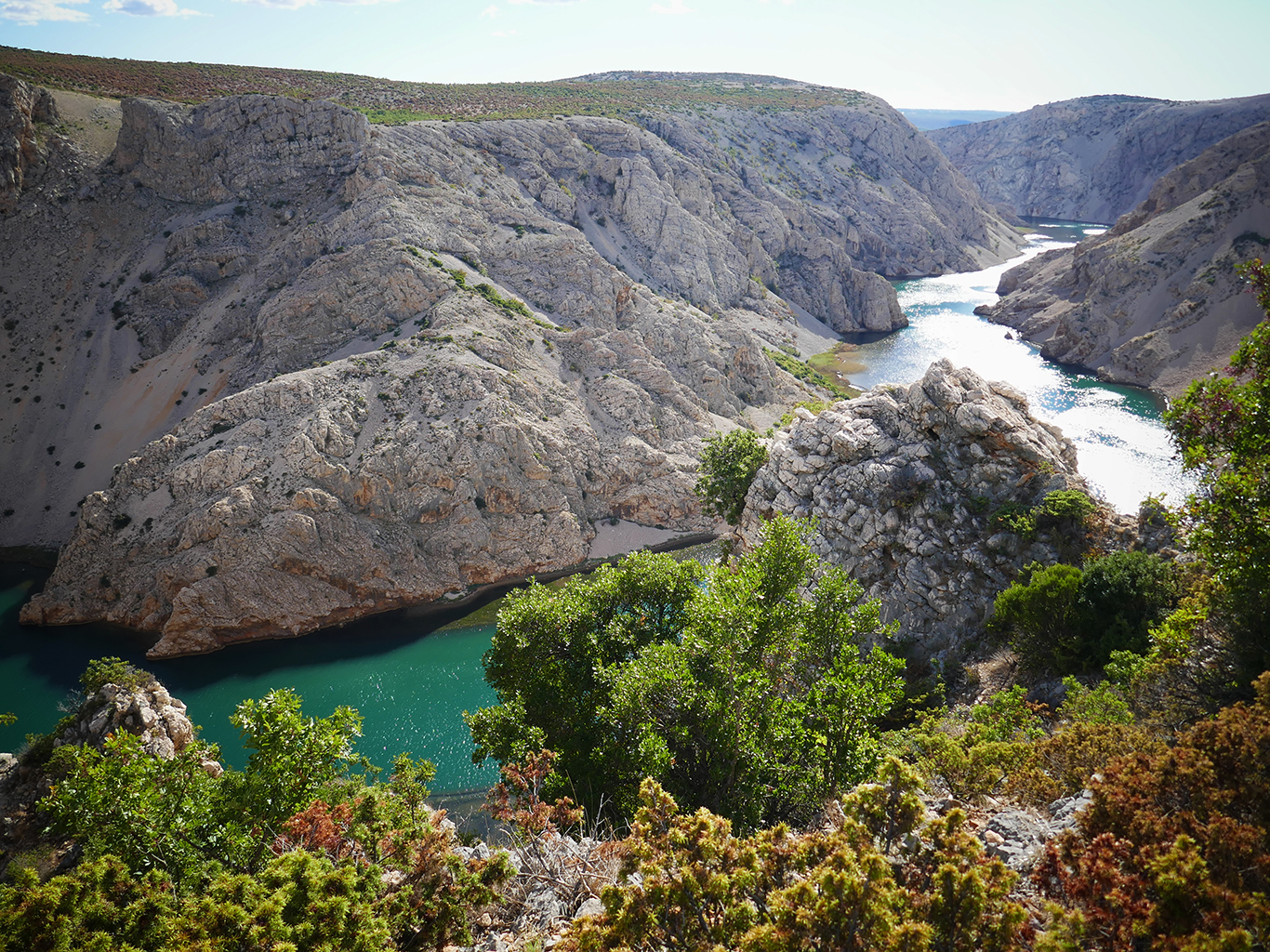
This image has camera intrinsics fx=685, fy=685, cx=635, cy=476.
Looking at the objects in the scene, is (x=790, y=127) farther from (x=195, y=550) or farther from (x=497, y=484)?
(x=195, y=550)

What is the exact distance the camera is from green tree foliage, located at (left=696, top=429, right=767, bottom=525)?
35344 millimetres

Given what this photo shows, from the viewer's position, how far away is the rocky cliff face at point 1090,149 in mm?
135000

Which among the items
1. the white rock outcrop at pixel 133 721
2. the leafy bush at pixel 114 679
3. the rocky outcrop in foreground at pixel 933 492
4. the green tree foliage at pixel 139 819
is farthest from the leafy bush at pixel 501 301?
the green tree foliage at pixel 139 819

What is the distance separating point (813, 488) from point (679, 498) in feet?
60.9

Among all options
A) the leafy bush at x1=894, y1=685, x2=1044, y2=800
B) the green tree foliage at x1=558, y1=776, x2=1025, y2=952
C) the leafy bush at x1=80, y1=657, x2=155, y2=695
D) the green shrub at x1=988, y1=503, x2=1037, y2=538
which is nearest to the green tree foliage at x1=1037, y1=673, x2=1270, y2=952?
the green tree foliage at x1=558, y1=776, x2=1025, y2=952

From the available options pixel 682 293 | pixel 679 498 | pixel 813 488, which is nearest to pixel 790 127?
pixel 682 293

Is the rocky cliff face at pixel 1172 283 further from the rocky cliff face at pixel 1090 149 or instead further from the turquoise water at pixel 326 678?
the rocky cliff face at pixel 1090 149

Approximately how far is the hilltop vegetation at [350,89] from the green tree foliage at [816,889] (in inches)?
2884

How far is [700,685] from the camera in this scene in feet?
48.6

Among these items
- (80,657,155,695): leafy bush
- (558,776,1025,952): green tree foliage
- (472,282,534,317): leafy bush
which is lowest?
(80,657,155,695): leafy bush

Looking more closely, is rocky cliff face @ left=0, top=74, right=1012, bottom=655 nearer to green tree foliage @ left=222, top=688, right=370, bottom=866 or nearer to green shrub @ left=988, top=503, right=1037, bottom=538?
green shrub @ left=988, top=503, right=1037, bottom=538

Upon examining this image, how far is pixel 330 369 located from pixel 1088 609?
136 ft

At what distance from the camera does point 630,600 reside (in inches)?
754

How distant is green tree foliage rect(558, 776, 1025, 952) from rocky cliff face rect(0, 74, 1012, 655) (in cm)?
3365
